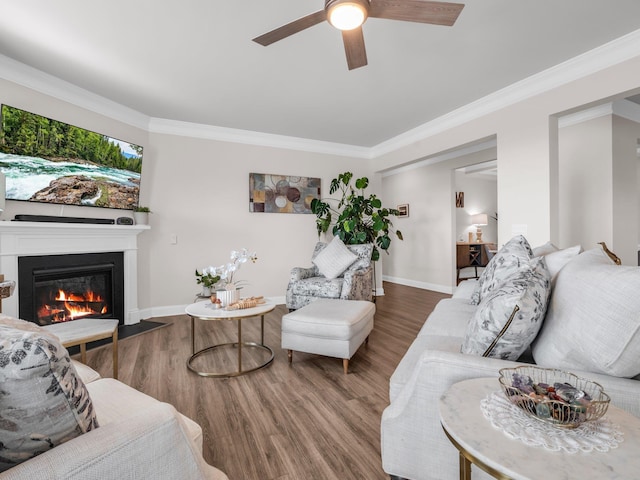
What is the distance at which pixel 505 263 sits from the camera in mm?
1967

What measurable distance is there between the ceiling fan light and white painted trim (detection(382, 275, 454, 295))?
4.90 meters

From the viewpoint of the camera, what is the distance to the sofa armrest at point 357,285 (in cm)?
351

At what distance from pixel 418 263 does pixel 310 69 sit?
461 centimetres

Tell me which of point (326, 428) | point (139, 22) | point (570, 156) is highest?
point (139, 22)

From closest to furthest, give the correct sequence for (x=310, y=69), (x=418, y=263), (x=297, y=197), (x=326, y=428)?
(x=326, y=428) < (x=310, y=69) < (x=297, y=197) < (x=418, y=263)

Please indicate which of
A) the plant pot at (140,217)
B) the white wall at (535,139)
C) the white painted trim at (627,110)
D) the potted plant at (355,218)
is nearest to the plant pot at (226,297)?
the plant pot at (140,217)

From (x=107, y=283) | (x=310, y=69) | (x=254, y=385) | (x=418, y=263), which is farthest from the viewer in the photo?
(x=418, y=263)

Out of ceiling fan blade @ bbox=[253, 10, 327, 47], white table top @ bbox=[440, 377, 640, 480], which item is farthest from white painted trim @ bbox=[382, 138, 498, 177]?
white table top @ bbox=[440, 377, 640, 480]

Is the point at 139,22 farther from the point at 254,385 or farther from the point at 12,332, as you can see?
the point at 254,385

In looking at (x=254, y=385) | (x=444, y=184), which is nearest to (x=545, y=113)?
(x=444, y=184)

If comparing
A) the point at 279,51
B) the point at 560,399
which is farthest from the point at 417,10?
the point at 560,399

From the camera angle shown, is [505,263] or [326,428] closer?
[326,428]

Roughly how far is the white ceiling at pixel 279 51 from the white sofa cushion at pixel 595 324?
6.66 ft

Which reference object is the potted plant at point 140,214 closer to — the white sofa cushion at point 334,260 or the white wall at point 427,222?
the white sofa cushion at point 334,260
